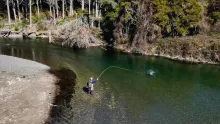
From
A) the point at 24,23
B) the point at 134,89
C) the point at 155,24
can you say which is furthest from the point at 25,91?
the point at 24,23

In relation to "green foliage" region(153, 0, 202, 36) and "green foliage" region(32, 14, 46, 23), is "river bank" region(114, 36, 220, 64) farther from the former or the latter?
"green foliage" region(32, 14, 46, 23)

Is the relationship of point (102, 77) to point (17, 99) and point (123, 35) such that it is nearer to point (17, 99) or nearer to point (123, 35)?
point (17, 99)

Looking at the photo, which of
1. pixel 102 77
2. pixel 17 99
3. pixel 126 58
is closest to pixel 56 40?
pixel 126 58

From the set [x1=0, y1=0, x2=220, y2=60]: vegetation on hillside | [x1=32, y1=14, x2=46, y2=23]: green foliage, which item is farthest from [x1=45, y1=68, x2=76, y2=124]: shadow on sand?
[x1=32, y1=14, x2=46, y2=23]: green foliage

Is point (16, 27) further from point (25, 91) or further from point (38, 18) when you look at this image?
point (25, 91)

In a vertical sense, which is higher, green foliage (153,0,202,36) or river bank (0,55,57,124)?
green foliage (153,0,202,36)

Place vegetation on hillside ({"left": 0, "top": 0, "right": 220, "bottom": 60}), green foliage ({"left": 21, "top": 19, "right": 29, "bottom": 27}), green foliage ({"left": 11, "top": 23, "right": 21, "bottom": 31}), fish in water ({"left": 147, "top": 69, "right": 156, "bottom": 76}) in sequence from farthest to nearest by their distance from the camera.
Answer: green foliage ({"left": 21, "top": 19, "right": 29, "bottom": 27}) → green foliage ({"left": 11, "top": 23, "right": 21, "bottom": 31}) → vegetation on hillside ({"left": 0, "top": 0, "right": 220, "bottom": 60}) → fish in water ({"left": 147, "top": 69, "right": 156, "bottom": 76})
